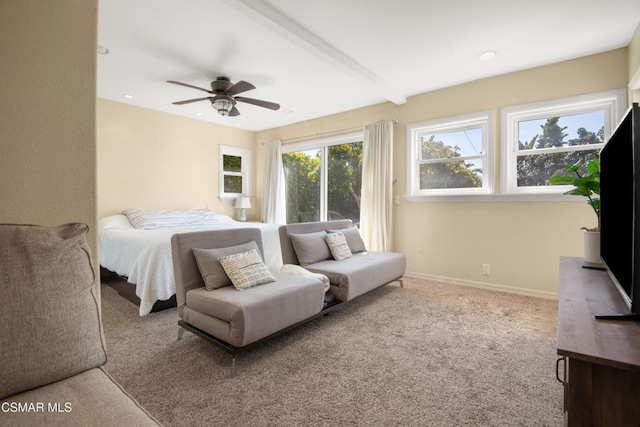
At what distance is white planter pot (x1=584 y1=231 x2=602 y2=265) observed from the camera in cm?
197

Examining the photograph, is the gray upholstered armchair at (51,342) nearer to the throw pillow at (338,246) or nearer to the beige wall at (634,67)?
the throw pillow at (338,246)

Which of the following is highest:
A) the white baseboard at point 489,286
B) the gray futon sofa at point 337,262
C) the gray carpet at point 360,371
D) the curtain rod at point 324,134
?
the curtain rod at point 324,134

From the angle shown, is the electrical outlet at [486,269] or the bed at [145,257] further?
the electrical outlet at [486,269]

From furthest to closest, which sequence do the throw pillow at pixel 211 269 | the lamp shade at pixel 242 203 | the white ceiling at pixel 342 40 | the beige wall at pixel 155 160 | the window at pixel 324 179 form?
1. the lamp shade at pixel 242 203
2. the window at pixel 324 179
3. the beige wall at pixel 155 160
4. the white ceiling at pixel 342 40
5. the throw pillow at pixel 211 269

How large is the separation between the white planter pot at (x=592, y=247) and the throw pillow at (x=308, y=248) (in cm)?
218

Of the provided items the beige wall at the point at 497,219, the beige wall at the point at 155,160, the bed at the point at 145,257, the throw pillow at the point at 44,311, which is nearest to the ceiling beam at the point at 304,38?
the beige wall at the point at 497,219

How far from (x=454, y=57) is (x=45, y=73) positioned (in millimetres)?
3322

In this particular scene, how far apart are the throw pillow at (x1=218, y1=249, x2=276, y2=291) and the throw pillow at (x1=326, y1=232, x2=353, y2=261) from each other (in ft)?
3.51

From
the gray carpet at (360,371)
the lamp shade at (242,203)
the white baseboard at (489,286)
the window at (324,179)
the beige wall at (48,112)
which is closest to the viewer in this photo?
the beige wall at (48,112)

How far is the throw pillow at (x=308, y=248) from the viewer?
309 centimetres

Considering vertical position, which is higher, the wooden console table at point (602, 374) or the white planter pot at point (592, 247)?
the white planter pot at point (592, 247)

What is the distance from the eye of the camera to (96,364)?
962 mm

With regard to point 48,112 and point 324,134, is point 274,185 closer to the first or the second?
point 324,134

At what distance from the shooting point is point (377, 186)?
174 inches
